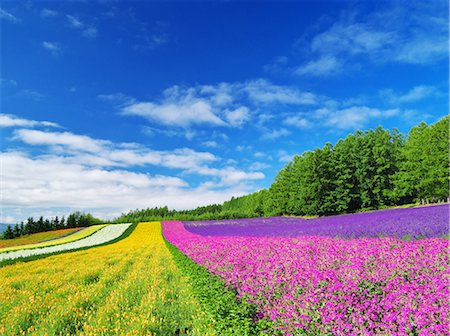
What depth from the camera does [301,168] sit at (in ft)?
172

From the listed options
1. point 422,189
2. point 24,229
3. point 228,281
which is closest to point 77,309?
point 228,281

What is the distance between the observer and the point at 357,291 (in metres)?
3.89

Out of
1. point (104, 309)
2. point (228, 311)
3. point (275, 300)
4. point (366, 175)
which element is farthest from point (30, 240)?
point (366, 175)

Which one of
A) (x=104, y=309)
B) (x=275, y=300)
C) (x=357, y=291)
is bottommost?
(x=104, y=309)

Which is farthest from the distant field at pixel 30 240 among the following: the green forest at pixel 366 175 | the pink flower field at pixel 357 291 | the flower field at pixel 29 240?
the pink flower field at pixel 357 291

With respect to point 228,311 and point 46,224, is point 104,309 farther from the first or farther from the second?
point 46,224

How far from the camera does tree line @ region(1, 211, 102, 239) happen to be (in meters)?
48.5

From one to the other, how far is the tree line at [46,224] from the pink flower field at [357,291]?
56.4m

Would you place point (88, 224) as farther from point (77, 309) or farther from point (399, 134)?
point (399, 134)

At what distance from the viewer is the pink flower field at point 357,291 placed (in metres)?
2.99

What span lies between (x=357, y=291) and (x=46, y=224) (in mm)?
61167

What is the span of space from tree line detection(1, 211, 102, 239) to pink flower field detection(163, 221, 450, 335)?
56407mm

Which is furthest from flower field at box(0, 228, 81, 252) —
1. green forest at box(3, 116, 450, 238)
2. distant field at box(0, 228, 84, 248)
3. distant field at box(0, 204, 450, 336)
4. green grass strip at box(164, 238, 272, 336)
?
green grass strip at box(164, 238, 272, 336)

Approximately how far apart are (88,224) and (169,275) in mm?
55760
